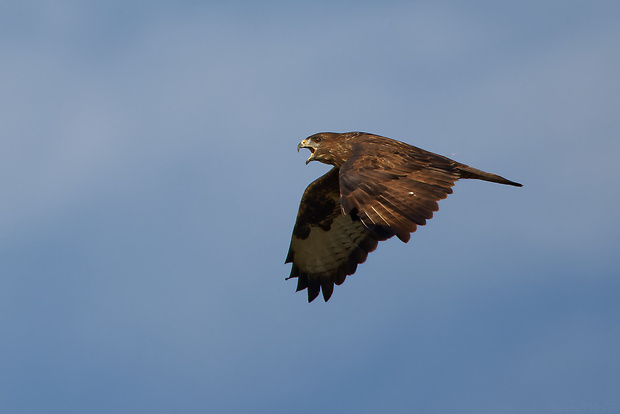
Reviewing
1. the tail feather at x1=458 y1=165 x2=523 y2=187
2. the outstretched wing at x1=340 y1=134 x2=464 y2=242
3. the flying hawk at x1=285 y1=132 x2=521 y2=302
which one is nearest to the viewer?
the outstretched wing at x1=340 y1=134 x2=464 y2=242

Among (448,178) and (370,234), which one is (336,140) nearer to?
(370,234)

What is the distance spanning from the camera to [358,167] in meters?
11.6

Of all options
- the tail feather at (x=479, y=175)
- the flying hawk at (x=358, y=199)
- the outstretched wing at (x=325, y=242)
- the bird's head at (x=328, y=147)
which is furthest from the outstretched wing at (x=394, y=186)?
the outstretched wing at (x=325, y=242)

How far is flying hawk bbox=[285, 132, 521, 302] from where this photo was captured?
10.8 meters

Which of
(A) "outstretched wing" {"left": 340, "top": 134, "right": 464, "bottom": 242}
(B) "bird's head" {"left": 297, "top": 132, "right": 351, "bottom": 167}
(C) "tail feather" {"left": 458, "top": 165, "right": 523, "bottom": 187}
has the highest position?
(B) "bird's head" {"left": 297, "top": 132, "right": 351, "bottom": 167}

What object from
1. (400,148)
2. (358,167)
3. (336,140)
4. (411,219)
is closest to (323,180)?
(336,140)

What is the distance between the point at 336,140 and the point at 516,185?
9.01ft

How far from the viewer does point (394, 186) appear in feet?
37.0

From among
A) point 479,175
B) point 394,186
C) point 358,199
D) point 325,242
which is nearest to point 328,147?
point 325,242

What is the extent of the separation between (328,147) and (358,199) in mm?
2929

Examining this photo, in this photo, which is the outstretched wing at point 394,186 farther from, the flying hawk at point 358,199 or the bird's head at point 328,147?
the bird's head at point 328,147

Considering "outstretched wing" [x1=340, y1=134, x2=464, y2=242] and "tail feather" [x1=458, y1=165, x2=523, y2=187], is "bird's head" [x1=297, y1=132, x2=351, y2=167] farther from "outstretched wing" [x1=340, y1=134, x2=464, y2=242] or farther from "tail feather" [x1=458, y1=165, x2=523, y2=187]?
"tail feather" [x1=458, y1=165, x2=523, y2=187]

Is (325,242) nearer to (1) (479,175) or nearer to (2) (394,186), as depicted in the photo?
(1) (479,175)

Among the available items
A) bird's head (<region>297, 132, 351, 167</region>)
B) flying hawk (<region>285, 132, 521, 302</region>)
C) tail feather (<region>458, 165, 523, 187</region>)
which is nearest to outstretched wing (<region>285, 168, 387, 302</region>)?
flying hawk (<region>285, 132, 521, 302</region>)
